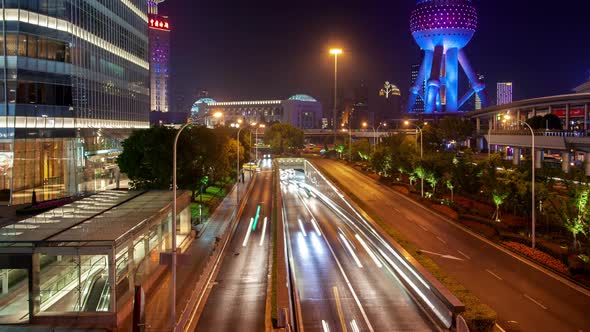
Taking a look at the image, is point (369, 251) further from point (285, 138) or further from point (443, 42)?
point (443, 42)

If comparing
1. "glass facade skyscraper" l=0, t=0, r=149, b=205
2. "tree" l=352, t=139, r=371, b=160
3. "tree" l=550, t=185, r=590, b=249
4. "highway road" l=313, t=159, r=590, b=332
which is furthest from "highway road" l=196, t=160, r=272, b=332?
"tree" l=352, t=139, r=371, b=160

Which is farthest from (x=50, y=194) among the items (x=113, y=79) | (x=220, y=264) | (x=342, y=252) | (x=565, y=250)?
(x=565, y=250)

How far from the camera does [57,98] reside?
4394 cm

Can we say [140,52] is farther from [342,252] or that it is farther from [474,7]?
[474,7]

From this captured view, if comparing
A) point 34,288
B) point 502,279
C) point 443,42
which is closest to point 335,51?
point 443,42

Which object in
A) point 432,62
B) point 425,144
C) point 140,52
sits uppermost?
point 432,62

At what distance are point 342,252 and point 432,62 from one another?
13081 centimetres

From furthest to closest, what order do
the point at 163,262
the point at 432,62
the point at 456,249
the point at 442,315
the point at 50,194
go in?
the point at 432,62 → the point at 50,194 → the point at 456,249 → the point at 442,315 → the point at 163,262

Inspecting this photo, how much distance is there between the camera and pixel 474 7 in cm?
15150

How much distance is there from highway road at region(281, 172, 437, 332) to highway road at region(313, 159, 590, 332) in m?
3.07

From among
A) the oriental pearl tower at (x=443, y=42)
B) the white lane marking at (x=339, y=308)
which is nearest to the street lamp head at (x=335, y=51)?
the oriental pearl tower at (x=443, y=42)

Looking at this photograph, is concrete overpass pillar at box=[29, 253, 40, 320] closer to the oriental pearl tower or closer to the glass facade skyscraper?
the glass facade skyscraper

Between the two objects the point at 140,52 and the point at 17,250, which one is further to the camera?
the point at 140,52

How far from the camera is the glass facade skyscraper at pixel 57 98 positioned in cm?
4003
